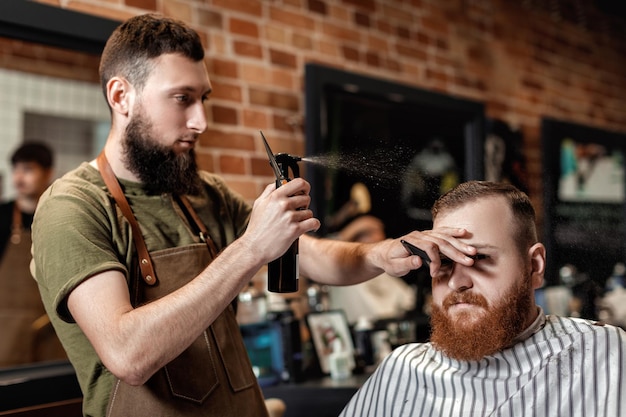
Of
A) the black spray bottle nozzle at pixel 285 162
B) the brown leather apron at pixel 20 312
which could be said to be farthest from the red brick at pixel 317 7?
the brown leather apron at pixel 20 312

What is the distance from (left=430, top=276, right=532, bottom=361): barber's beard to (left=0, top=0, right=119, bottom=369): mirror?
2.54 meters

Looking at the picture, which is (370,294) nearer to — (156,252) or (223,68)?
(223,68)

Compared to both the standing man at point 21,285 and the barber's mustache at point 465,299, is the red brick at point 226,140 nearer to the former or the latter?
the barber's mustache at point 465,299

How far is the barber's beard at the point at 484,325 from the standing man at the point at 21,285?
9.78 ft

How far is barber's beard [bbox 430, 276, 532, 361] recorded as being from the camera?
5.45 ft

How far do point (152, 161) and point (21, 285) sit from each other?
9.01 ft

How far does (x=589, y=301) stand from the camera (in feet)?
12.8

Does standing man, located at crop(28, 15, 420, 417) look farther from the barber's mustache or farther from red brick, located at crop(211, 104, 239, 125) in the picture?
red brick, located at crop(211, 104, 239, 125)

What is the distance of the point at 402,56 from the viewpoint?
3891mm

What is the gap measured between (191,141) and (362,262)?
0.60m

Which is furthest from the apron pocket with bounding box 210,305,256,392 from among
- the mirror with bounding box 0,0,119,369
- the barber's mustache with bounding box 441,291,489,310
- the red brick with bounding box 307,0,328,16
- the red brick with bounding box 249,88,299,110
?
the mirror with bounding box 0,0,119,369

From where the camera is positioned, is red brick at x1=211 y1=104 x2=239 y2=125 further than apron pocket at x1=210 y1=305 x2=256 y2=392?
Yes

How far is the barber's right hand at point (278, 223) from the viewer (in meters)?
1.50

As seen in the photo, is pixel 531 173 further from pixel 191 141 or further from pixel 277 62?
pixel 191 141
